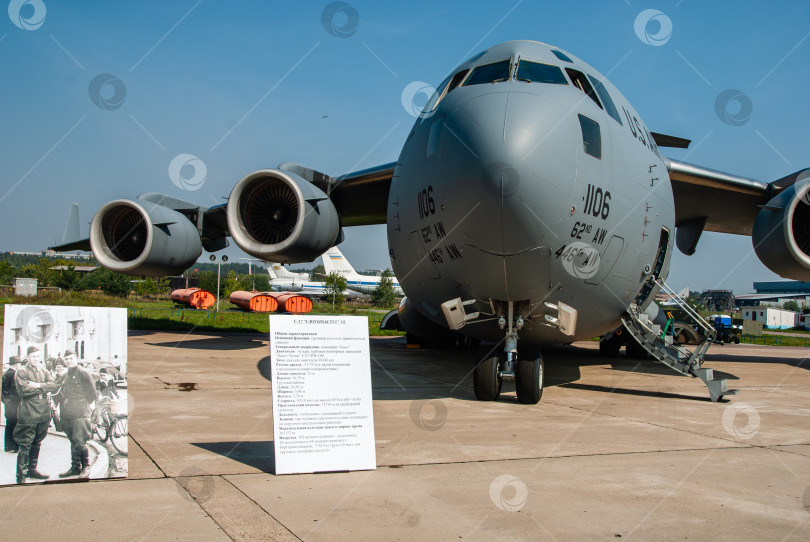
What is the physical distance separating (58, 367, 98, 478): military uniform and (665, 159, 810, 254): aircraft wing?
11.2 metres

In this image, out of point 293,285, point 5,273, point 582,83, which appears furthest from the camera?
point 293,285

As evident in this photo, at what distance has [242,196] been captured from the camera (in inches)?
524

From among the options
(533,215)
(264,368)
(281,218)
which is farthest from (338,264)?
(533,215)

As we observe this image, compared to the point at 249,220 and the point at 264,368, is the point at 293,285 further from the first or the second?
the point at 264,368

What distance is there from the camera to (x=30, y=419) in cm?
402

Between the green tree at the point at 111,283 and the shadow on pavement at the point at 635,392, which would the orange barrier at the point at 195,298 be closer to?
the green tree at the point at 111,283

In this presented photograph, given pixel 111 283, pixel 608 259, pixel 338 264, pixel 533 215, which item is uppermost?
pixel 338 264

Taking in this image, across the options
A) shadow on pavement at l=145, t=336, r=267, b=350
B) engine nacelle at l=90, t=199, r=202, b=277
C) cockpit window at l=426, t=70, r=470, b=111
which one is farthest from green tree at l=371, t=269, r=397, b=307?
cockpit window at l=426, t=70, r=470, b=111

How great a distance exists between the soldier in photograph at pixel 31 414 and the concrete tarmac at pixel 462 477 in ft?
0.49

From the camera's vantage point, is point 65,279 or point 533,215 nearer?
point 533,215

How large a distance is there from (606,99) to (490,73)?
65.8 inches

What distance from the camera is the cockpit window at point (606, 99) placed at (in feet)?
28.3

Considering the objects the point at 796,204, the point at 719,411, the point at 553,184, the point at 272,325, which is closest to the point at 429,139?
the point at 553,184

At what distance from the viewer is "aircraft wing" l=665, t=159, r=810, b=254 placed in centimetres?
1305
